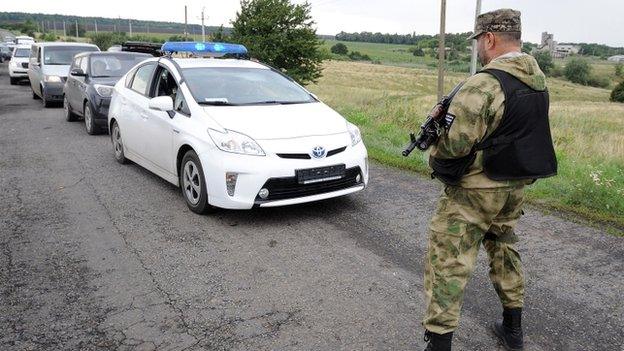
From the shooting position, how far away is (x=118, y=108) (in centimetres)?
730

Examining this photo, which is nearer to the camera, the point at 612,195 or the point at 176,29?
the point at 612,195

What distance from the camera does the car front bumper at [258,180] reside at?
4781 mm

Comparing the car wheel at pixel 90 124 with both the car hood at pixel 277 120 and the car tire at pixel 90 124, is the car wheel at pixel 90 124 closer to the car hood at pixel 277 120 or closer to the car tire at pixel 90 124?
the car tire at pixel 90 124

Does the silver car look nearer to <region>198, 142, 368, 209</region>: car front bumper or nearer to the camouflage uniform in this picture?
<region>198, 142, 368, 209</region>: car front bumper

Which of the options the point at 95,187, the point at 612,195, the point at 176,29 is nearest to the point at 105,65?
the point at 95,187

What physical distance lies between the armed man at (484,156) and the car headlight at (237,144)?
2.40m

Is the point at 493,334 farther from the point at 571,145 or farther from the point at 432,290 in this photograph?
the point at 571,145

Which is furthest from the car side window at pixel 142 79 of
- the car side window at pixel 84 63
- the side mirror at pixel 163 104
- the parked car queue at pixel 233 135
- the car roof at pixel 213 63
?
the car side window at pixel 84 63

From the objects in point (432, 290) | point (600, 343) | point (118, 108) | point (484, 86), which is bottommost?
point (600, 343)

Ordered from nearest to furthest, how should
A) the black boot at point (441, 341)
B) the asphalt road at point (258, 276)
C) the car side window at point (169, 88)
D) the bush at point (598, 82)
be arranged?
the black boot at point (441, 341) → the asphalt road at point (258, 276) → the car side window at point (169, 88) → the bush at point (598, 82)

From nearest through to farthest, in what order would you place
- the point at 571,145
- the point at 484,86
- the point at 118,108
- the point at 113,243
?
the point at 484,86 < the point at 113,243 < the point at 118,108 < the point at 571,145

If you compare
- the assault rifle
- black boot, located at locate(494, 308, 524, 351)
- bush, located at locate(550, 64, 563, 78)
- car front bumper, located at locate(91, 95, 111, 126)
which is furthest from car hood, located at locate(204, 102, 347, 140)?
bush, located at locate(550, 64, 563, 78)

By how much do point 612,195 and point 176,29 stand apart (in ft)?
375

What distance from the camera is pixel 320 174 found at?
5.00m
